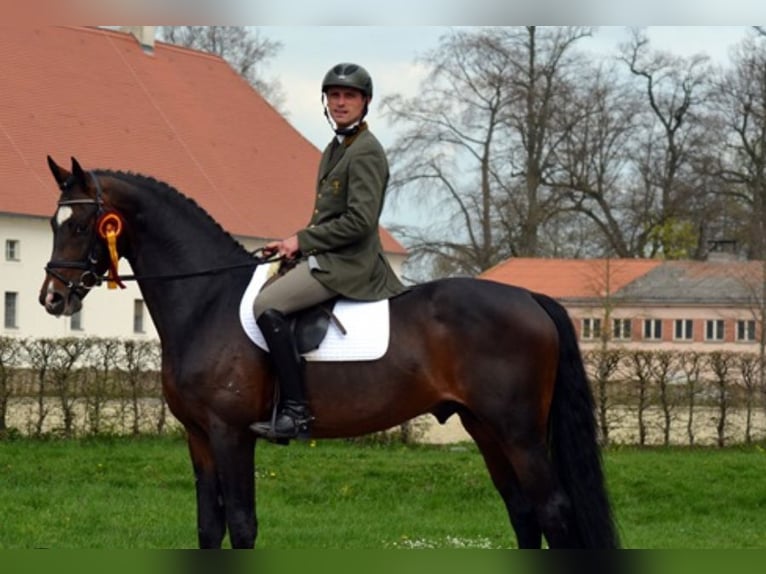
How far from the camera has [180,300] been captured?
8906 millimetres

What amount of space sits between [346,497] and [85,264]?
6562 millimetres

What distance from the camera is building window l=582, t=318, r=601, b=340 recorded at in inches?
2162

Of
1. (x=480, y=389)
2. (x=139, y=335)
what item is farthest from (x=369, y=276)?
(x=139, y=335)

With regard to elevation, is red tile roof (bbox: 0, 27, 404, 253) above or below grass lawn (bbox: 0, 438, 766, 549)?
above

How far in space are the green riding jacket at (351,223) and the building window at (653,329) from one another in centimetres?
5932

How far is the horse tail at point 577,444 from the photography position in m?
8.62

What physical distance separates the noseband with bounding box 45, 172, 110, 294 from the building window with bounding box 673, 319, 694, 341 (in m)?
61.1

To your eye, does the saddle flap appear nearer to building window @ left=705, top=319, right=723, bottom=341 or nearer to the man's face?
the man's face

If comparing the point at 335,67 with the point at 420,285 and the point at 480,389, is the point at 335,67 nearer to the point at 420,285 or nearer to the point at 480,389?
the point at 420,285

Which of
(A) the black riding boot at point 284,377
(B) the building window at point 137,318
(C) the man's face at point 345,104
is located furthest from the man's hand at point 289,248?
(B) the building window at point 137,318

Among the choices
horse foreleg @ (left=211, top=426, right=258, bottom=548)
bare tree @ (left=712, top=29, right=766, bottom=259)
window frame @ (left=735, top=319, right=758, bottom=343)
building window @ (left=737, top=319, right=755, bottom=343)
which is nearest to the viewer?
horse foreleg @ (left=211, top=426, right=258, bottom=548)

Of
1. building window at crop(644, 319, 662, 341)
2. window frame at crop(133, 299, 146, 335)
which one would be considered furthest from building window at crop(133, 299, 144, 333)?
building window at crop(644, 319, 662, 341)

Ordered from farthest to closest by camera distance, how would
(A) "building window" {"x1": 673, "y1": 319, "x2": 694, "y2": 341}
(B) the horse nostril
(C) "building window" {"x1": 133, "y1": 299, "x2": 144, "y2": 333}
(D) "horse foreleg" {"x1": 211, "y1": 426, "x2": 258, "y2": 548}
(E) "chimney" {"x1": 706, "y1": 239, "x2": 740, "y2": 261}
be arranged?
(A) "building window" {"x1": 673, "y1": 319, "x2": 694, "y2": 341}
(E) "chimney" {"x1": 706, "y1": 239, "x2": 740, "y2": 261}
(C) "building window" {"x1": 133, "y1": 299, "x2": 144, "y2": 333}
(B) the horse nostril
(D) "horse foreleg" {"x1": 211, "y1": 426, "x2": 258, "y2": 548}

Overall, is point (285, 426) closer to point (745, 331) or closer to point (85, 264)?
point (85, 264)
